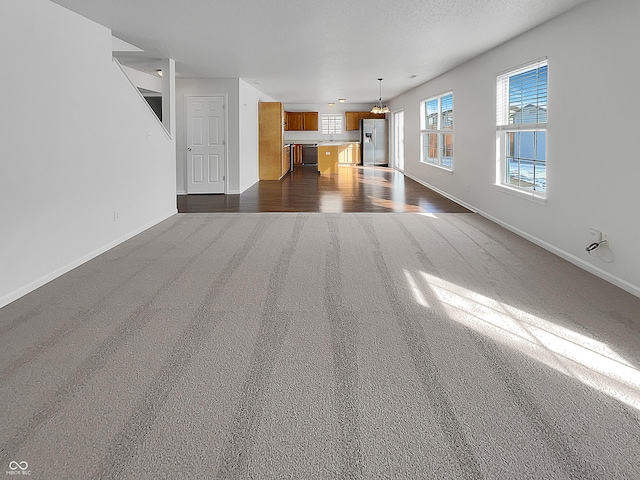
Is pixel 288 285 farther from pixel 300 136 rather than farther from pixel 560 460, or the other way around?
pixel 300 136

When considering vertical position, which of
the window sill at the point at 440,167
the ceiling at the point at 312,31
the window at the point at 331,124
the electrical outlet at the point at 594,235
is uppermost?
the window at the point at 331,124

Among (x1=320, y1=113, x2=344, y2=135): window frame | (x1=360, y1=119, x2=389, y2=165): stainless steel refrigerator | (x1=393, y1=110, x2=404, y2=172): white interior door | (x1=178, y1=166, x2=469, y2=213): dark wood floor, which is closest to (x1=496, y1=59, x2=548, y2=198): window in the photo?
(x1=178, y1=166, x2=469, y2=213): dark wood floor

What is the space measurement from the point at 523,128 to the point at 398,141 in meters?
10.6

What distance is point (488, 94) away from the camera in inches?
288

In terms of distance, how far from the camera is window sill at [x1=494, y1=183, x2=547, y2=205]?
18.3 feet

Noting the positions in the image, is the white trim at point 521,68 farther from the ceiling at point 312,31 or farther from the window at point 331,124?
the window at point 331,124

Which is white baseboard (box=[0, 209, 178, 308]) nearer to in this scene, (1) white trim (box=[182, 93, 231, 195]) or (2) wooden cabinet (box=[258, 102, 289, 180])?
(1) white trim (box=[182, 93, 231, 195])

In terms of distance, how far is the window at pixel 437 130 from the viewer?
998 centimetres

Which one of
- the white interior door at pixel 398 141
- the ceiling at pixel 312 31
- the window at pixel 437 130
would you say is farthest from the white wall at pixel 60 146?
the white interior door at pixel 398 141

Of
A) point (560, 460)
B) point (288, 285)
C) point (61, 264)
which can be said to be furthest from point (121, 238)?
point (560, 460)

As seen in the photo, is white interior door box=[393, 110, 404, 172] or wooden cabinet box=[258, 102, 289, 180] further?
white interior door box=[393, 110, 404, 172]

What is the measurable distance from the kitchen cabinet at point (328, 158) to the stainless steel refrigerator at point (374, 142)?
2028 mm

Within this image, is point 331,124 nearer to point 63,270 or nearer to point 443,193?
point 443,193

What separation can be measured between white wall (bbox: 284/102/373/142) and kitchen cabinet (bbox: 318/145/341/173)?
266 cm
